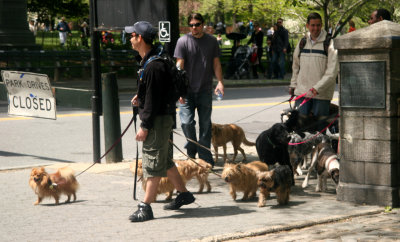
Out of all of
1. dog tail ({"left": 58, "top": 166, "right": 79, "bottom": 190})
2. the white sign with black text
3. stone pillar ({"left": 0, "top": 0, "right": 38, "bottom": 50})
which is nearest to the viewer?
dog tail ({"left": 58, "top": 166, "right": 79, "bottom": 190})

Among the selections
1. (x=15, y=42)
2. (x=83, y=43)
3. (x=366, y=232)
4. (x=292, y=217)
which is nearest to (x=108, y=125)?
(x=292, y=217)

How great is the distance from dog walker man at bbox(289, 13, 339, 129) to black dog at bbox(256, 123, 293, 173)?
73 centimetres

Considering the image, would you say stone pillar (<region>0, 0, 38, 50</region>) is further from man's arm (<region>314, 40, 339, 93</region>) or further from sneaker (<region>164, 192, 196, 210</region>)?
sneaker (<region>164, 192, 196, 210</region>)

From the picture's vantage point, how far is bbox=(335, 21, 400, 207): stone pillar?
7.03 m

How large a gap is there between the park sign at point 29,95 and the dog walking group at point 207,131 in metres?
2.22

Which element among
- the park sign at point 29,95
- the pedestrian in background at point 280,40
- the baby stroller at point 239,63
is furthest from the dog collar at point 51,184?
the pedestrian in background at point 280,40

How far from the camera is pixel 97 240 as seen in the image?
5.94 m

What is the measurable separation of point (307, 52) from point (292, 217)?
2.86 metres

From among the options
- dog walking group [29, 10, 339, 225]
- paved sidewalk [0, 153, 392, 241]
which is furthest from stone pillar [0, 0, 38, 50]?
paved sidewalk [0, 153, 392, 241]

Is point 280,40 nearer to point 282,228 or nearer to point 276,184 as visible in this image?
point 276,184

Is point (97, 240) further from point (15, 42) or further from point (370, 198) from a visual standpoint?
point (15, 42)

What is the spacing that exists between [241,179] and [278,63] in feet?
66.5

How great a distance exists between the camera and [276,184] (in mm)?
7184

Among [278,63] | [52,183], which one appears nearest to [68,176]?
[52,183]
